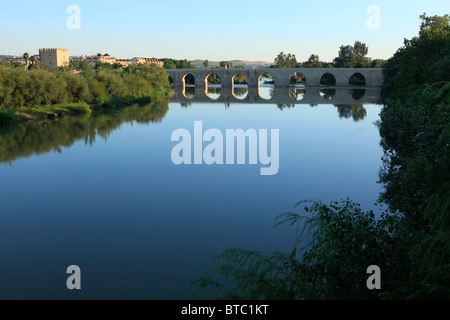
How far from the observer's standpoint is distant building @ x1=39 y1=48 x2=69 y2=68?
252ft

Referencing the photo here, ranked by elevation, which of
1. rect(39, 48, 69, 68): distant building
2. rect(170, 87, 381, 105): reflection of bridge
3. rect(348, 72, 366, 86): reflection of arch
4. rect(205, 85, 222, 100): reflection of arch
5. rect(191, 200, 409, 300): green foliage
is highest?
rect(39, 48, 69, 68): distant building

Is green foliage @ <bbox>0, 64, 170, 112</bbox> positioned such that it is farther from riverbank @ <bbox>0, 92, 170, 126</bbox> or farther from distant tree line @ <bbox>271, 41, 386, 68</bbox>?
distant tree line @ <bbox>271, 41, 386, 68</bbox>

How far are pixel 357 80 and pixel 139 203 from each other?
220 ft

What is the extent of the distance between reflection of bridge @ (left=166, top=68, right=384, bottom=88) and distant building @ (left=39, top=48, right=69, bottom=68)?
19.2 m

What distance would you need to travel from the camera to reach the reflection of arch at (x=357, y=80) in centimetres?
7141

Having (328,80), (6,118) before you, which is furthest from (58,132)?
(328,80)

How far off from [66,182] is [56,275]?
257 inches

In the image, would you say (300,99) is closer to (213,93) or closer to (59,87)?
(213,93)

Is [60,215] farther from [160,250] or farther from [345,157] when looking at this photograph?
[345,157]

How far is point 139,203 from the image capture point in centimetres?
1160

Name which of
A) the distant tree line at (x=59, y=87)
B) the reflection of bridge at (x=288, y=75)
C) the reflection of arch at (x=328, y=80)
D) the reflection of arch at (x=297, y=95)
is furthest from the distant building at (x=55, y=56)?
the reflection of arch at (x=328, y=80)

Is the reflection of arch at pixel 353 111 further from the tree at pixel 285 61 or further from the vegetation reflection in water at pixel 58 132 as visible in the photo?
the tree at pixel 285 61

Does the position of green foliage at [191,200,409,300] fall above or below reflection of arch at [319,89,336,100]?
below

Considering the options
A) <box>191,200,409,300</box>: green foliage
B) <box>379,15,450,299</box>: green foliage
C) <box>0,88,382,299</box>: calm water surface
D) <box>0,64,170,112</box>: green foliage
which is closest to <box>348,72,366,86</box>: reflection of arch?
<box>0,64,170,112</box>: green foliage
